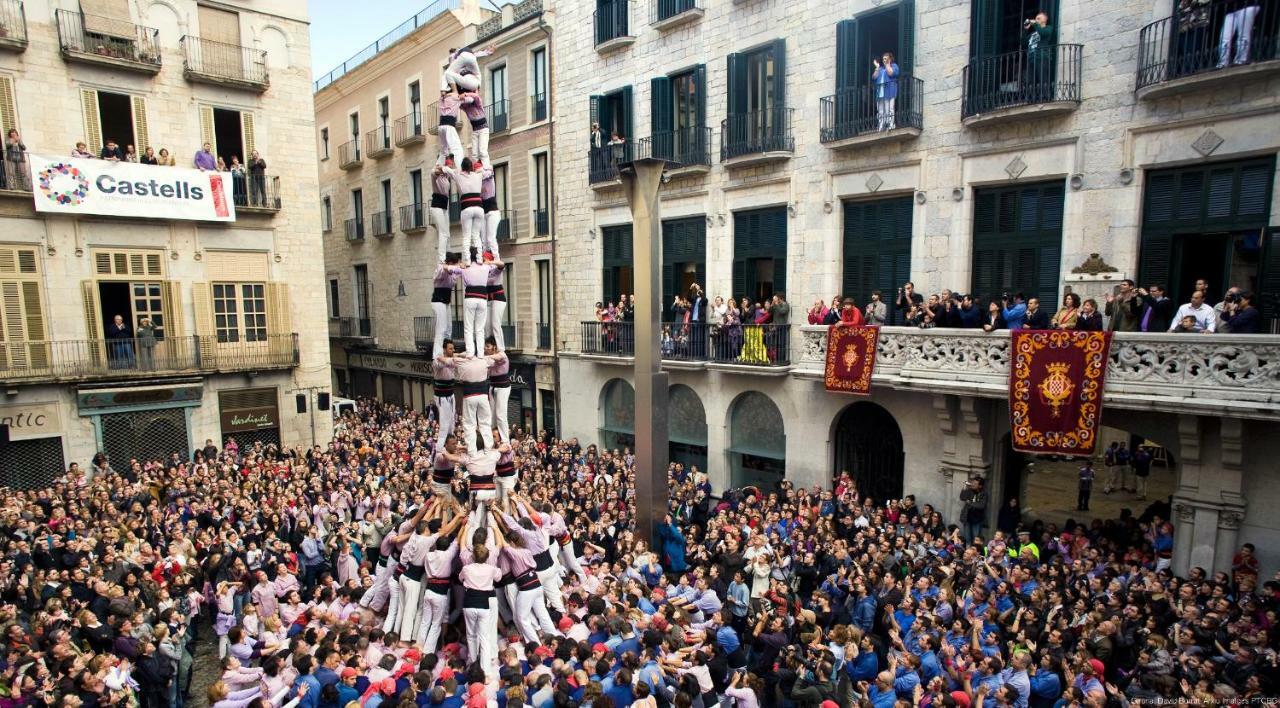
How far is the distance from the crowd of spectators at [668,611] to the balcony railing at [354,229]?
20.1m

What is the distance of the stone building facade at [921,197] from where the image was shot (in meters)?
12.6

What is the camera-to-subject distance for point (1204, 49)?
12594 millimetres

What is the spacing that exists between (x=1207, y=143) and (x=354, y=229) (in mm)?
33172

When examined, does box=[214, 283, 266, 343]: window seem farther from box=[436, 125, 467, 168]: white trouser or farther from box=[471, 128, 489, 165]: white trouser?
box=[471, 128, 489, 165]: white trouser

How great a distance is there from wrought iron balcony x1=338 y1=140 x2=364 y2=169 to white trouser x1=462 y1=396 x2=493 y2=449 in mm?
26885

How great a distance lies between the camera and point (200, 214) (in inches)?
853

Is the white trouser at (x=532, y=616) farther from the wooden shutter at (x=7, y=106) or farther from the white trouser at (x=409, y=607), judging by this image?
the wooden shutter at (x=7, y=106)

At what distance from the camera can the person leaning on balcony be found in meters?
12.8

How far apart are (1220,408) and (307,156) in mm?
24785

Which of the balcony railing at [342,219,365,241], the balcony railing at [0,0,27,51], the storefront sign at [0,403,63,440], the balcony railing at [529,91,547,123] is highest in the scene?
the balcony railing at [0,0,27,51]

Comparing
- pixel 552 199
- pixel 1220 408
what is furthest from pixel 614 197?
pixel 1220 408

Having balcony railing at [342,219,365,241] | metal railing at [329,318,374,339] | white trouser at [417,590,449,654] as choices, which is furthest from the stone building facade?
metal railing at [329,318,374,339]

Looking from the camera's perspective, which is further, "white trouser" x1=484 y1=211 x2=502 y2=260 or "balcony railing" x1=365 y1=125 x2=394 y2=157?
"balcony railing" x1=365 y1=125 x2=394 y2=157

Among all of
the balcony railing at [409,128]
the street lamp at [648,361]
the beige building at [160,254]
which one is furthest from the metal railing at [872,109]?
the balcony railing at [409,128]
